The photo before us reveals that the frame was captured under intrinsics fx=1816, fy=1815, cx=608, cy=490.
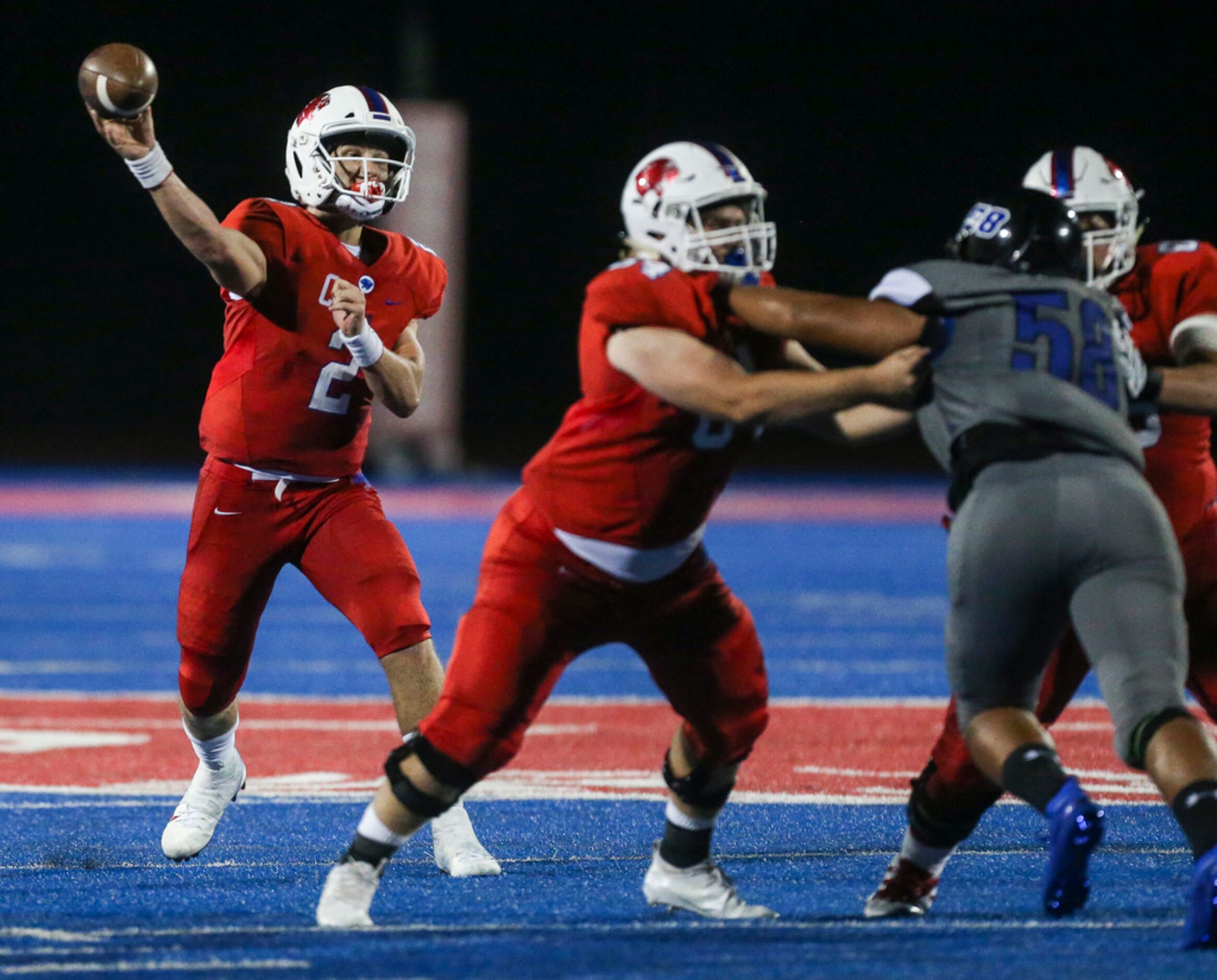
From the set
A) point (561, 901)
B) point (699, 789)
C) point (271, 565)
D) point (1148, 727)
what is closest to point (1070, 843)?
point (1148, 727)

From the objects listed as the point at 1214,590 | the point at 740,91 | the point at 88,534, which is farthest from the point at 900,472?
the point at 1214,590

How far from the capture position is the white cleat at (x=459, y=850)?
4.64m

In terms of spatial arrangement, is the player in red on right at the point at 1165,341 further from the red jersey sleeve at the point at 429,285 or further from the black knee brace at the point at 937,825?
the red jersey sleeve at the point at 429,285

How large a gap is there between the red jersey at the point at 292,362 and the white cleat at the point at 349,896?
1.31 metres

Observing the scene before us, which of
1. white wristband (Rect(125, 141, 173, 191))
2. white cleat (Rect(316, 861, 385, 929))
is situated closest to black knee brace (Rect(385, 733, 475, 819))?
white cleat (Rect(316, 861, 385, 929))

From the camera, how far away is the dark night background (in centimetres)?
2530

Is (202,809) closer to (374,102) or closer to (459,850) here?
(459,850)

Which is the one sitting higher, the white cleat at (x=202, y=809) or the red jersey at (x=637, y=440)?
the red jersey at (x=637, y=440)

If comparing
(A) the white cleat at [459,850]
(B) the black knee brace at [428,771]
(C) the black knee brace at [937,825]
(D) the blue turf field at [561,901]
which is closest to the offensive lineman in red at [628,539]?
(B) the black knee brace at [428,771]

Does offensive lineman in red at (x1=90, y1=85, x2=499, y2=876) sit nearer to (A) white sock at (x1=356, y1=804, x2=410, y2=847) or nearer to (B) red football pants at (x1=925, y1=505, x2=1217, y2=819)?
(A) white sock at (x1=356, y1=804, x2=410, y2=847)

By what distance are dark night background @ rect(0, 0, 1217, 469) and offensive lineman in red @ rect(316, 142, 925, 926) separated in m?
21.5

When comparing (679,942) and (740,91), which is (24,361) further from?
(679,942)

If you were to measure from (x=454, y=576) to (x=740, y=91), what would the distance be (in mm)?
15368

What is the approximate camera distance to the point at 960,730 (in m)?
3.80
